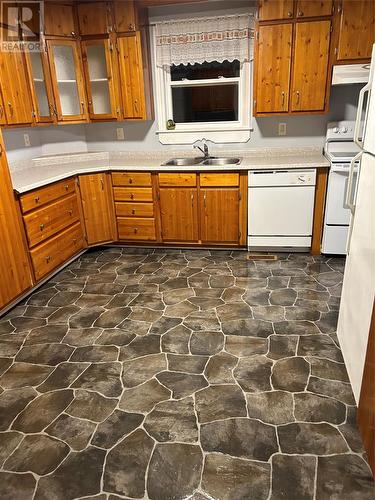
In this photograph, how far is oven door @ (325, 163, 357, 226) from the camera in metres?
3.34

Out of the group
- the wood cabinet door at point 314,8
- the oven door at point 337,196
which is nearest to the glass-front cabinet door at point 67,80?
the wood cabinet door at point 314,8

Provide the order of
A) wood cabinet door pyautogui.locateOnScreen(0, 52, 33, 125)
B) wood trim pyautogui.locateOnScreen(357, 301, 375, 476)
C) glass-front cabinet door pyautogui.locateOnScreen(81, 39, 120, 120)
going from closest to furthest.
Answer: wood trim pyautogui.locateOnScreen(357, 301, 375, 476) → wood cabinet door pyautogui.locateOnScreen(0, 52, 33, 125) → glass-front cabinet door pyautogui.locateOnScreen(81, 39, 120, 120)

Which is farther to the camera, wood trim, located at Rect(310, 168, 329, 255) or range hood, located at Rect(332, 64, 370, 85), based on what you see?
wood trim, located at Rect(310, 168, 329, 255)

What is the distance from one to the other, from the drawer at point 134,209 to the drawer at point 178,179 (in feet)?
0.99

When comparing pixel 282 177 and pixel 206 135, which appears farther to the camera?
pixel 206 135

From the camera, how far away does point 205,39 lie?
3814 mm

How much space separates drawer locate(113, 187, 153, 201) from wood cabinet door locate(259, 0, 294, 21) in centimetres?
194

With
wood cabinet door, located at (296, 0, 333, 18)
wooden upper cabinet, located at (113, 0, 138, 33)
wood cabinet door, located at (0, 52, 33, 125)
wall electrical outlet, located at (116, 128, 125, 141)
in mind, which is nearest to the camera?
wood cabinet door, located at (0, 52, 33, 125)

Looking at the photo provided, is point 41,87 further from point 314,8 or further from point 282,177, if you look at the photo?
point 314,8

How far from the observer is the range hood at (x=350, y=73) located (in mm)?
3252

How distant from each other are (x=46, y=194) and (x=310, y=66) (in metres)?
2.70

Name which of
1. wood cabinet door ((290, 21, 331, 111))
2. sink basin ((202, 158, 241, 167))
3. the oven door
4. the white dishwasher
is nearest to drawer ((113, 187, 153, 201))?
sink basin ((202, 158, 241, 167))

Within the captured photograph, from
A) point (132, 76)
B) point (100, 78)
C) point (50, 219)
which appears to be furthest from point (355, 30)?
point (50, 219)

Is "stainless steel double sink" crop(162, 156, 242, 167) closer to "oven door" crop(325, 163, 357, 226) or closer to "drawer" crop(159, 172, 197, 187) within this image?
"drawer" crop(159, 172, 197, 187)
